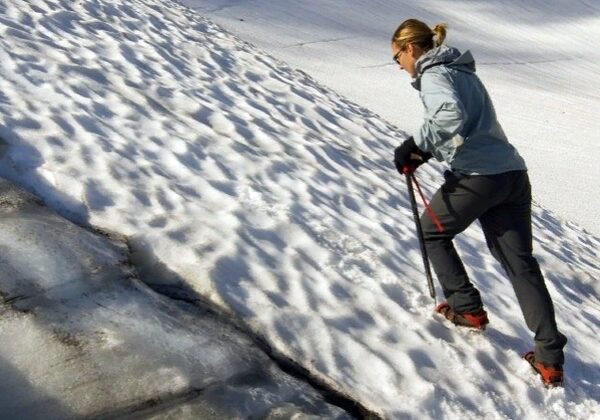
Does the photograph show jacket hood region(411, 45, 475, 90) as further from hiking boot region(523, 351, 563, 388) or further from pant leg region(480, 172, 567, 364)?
hiking boot region(523, 351, 563, 388)

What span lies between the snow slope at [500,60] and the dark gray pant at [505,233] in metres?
4.13

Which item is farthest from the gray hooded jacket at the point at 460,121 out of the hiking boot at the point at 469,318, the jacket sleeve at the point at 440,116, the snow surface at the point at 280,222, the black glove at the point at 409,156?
the snow surface at the point at 280,222

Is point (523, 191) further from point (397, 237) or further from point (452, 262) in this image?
point (397, 237)

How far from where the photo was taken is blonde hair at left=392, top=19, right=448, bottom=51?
145 inches

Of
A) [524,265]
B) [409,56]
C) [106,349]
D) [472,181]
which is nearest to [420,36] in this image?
[409,56]

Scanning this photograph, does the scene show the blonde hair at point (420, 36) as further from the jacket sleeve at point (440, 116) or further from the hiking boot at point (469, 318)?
the hiking boot at point (469, 318)

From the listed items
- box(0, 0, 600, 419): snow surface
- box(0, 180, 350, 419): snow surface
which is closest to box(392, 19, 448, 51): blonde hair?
box(0, 0, 600, 419): snow surface

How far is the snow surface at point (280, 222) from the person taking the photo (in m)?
3.58

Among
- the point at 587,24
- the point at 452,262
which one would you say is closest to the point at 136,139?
the point at 452,262

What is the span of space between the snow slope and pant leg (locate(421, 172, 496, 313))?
4131 millimetres

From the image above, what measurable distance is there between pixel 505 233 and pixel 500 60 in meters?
12.8

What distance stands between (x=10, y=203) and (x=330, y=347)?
157 centimetres

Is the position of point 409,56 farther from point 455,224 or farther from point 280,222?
point 280,222

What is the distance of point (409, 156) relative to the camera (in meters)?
3.85
